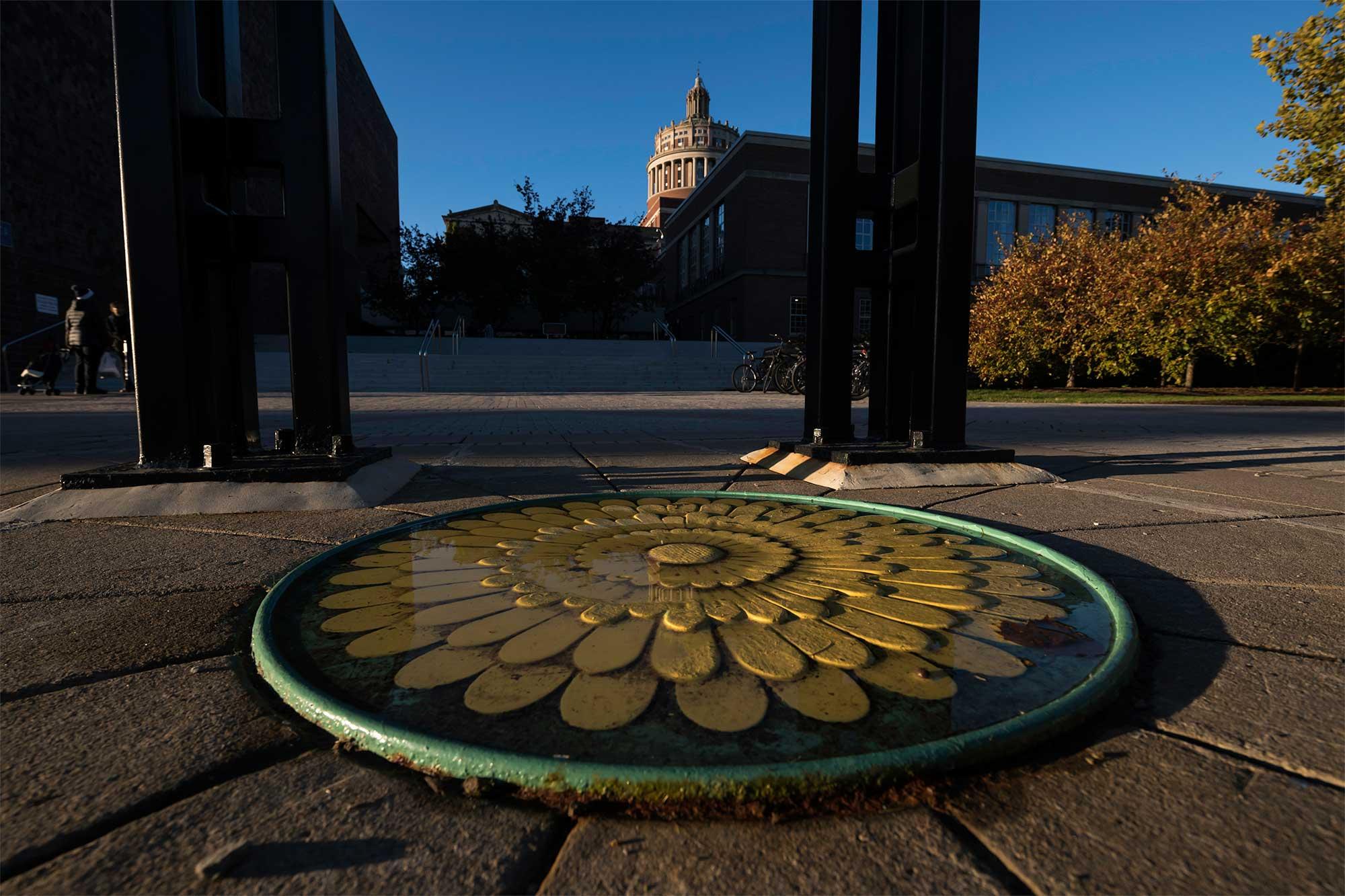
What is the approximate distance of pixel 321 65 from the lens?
2.93 m

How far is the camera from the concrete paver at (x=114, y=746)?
0.81 meters

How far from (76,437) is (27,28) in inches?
684

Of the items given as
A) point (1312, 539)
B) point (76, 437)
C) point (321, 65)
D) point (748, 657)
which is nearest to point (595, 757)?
point (748, 657)

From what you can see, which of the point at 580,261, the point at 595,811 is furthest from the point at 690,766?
the point at 580,261

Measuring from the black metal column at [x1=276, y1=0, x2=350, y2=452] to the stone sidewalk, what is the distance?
1.21 meters

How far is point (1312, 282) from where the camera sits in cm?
1571

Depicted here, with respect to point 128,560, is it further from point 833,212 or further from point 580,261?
point 580,261

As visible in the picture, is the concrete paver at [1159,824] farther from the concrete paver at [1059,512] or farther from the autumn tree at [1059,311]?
the autumn tree at [1059,311]

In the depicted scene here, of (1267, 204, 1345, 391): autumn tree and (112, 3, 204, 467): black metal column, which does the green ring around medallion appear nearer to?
(112, 3, 204, 467): black metal column

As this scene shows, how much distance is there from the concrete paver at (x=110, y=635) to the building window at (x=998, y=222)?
39815 millimetres

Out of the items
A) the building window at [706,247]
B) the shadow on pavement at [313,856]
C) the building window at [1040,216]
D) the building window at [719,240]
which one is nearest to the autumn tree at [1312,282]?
the building window at [1040,216]

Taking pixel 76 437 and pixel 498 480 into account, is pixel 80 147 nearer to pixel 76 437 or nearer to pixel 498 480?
pixel 76 437

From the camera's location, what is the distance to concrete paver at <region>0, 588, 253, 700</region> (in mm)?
1203

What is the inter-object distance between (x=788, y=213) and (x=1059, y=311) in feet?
52.3
